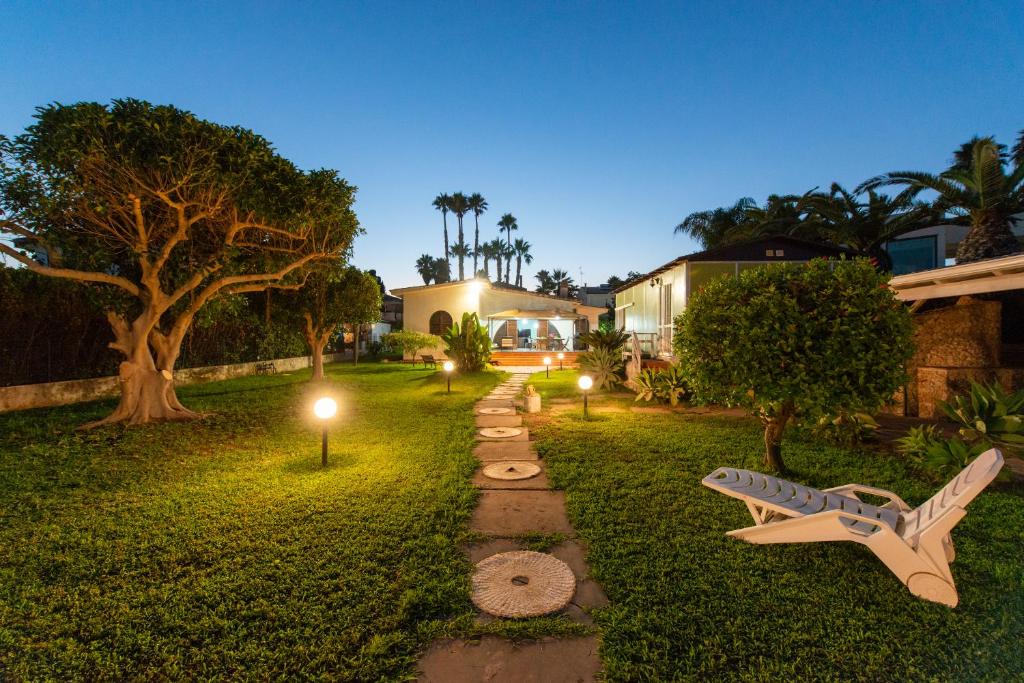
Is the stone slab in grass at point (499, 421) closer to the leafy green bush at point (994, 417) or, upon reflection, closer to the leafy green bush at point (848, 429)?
the leafy green bush at point (848, 429)

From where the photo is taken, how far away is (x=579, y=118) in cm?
2456

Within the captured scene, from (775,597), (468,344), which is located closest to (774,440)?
(775,597)

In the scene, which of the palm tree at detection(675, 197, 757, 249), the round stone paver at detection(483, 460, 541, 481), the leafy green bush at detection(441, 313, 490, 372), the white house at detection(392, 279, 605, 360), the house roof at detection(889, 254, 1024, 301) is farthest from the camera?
the palm tree at detection(675, 197, 757, 249)

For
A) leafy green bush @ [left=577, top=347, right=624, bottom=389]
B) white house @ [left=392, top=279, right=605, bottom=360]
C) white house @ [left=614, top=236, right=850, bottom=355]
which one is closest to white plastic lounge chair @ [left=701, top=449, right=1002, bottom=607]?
white house @ [left=614, top=236, right=850, bottom=355]

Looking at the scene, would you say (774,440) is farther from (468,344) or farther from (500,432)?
(468,344)

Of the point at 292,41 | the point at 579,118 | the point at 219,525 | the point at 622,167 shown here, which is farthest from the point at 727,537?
the point at 622,167

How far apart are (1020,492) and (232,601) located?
7493mm

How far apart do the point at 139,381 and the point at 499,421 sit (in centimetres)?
723

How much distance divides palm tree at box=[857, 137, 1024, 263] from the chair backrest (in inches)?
477

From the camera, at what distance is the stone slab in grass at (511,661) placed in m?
2.18

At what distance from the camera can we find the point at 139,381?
28.3 feet

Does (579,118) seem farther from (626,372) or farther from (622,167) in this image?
(626,372)

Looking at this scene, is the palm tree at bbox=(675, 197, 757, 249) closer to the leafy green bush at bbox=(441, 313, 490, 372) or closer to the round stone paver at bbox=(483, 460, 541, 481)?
the leafy green bush at bbox=(441, 313, 490, 372)

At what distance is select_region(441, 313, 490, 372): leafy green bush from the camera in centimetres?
1708
